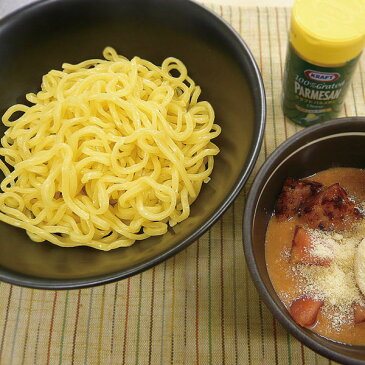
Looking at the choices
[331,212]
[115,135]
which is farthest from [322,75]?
[115,135]

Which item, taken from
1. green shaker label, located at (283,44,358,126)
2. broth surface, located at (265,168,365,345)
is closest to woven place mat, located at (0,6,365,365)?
broth surface, located at (265,168,365,345)

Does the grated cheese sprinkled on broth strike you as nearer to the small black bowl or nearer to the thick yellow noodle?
the small black bowl

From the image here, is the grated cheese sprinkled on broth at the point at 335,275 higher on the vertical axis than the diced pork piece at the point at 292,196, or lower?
lower

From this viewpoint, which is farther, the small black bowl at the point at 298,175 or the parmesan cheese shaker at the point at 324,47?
the parmesan cheese shaker at the point at 324,47

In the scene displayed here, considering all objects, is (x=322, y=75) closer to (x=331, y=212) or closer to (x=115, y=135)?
(x=331, y=212)

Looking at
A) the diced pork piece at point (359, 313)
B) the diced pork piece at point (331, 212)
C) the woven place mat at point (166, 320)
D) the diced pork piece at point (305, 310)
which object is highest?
the diced pork piece at point (331, 212)

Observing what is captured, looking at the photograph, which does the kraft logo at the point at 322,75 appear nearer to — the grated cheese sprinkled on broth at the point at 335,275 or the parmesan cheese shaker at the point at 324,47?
the parmesan cheese shaker at the point at 324,47

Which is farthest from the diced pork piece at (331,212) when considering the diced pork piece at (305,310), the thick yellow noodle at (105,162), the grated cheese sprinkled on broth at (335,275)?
the thick yellow noodle at (105,162)
